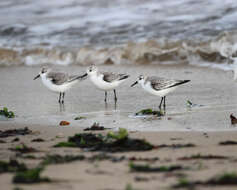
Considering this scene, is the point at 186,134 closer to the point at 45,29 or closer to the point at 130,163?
the point at 130,163

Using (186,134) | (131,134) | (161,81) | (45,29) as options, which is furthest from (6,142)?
(45,29)

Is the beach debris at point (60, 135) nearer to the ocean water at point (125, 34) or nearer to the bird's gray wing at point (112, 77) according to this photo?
the bird's gray wing at point (112, 77)

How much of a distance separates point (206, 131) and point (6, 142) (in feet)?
7.63

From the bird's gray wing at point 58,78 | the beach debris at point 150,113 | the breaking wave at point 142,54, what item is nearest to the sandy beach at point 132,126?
the beach debris at point 150,113

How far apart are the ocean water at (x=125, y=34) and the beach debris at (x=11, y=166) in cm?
837

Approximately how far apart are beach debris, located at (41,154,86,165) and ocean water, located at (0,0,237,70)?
314 inches

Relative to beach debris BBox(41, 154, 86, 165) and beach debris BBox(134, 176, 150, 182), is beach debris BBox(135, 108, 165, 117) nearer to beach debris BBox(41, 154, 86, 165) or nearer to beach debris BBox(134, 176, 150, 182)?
beach debris BBox(41, 154, 86, 165)

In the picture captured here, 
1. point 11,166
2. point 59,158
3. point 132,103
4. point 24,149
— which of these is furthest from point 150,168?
point 132,103

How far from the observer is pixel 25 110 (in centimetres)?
815

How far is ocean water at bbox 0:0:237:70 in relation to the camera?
13.5m

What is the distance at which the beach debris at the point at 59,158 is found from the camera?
4286 millimetres

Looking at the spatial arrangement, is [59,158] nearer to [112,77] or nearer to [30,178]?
[30,178]

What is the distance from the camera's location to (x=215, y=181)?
3445 mm

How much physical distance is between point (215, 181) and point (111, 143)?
5.55 feet
